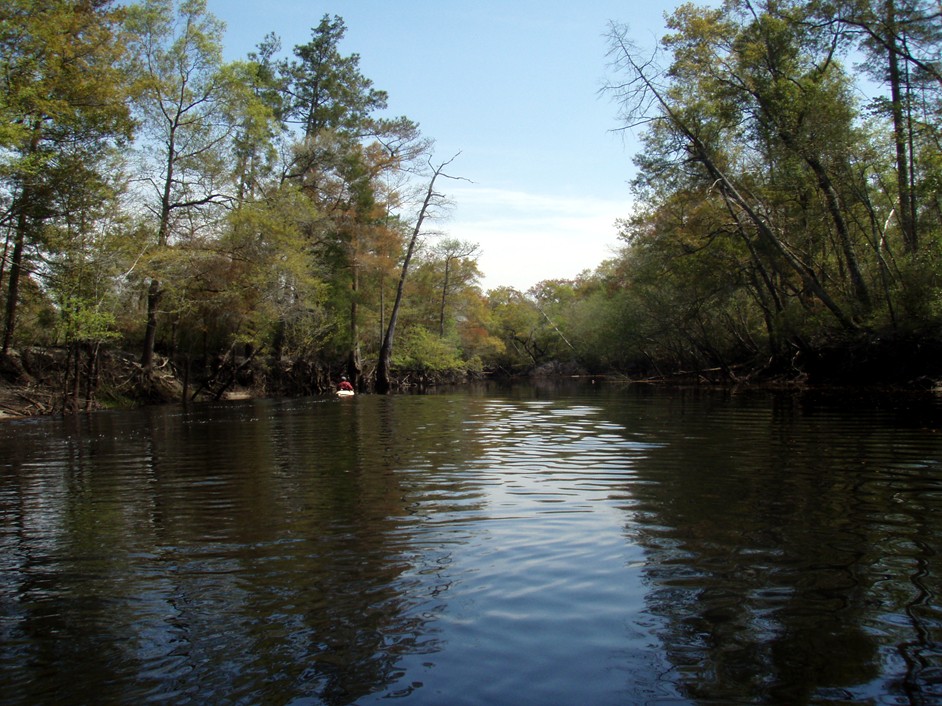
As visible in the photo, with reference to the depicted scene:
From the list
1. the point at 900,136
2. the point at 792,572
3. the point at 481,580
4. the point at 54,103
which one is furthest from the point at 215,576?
the point at 900,136

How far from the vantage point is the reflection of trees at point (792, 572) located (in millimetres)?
3105

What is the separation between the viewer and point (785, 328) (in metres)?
26.6

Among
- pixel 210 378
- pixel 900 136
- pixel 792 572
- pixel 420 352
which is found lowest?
pixel 792 572

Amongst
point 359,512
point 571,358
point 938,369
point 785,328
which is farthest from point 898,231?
point 571,358

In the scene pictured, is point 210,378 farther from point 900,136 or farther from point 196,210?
point 900,136

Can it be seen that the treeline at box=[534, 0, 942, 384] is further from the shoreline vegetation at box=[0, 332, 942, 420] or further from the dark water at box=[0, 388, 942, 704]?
the dark water at box=[0, 388, 942, 704]

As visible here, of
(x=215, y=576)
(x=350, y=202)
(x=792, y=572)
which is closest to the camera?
(x=792, y=572)

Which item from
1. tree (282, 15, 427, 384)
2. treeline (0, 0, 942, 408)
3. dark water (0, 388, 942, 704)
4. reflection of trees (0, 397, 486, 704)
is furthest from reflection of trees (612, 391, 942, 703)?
tree (282, 15, 427, 384)

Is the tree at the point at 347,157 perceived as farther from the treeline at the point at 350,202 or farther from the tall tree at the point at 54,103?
the tall tree at the point at 54,103

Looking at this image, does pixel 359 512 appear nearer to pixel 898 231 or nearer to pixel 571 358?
pixel 898 231

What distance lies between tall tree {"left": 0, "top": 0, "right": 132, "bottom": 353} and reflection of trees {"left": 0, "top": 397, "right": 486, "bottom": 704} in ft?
39.7

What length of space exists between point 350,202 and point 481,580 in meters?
38.2

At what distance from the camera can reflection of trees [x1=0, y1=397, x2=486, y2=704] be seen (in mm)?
3217

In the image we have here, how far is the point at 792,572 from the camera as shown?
4.42 m
